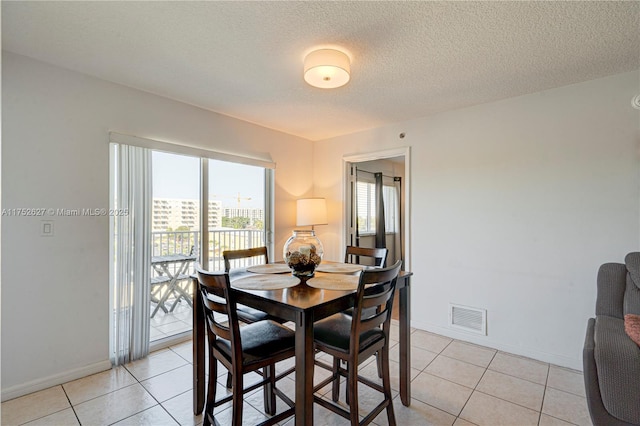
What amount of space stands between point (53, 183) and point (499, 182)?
3.74m

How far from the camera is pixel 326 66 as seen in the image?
1.94 meters

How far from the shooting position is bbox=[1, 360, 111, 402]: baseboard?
2056 millimetres

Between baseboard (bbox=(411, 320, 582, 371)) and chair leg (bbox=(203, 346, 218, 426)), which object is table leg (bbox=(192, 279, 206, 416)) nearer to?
chair leg (bbox=(203, 346, 218, 426))

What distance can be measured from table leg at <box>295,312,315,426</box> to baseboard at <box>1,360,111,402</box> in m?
1.95

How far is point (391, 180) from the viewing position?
227 inches

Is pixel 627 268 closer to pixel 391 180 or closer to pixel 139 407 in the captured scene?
pixel 139 407

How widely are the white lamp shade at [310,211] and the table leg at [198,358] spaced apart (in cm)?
202

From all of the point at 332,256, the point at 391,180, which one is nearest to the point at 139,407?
the point at 332,256

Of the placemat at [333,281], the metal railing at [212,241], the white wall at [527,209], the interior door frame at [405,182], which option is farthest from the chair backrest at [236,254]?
the white wall at [527,209]

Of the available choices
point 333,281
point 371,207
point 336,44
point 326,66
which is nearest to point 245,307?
point 333,281

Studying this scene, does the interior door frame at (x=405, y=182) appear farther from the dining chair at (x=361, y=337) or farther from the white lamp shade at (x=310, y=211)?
the dining chair at (x=361, y=337)

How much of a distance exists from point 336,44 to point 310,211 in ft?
7.13

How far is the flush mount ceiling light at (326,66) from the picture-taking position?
6.37ft

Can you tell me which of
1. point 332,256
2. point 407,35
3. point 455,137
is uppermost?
point 407,35
